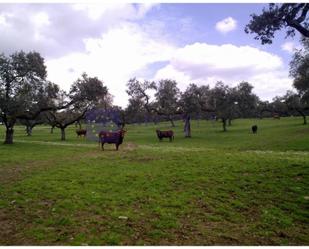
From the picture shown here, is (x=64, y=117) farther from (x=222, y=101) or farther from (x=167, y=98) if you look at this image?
(x=222, y=101)

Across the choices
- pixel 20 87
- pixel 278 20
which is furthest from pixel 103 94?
pixel 278 20

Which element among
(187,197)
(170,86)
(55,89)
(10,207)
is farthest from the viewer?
(170,86)

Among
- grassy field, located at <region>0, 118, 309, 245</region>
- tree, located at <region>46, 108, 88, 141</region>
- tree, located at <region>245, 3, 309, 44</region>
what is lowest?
grassy field, located at <region>0, 118, 309, 245</region>

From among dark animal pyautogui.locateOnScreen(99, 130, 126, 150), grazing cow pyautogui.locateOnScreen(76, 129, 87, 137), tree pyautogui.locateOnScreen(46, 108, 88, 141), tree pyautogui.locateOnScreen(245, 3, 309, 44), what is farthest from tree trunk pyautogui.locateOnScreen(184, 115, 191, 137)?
tree pyautogui.locateOnScreen(245, 3, 309, 44)

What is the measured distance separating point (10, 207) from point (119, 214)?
3721 mm

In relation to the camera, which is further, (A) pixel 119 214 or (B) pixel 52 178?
(B) pixel 52 178

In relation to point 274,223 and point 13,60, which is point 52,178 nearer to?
point 274,223

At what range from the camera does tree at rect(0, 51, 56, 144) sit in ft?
104

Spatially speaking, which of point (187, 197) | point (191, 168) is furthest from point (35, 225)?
point (191, 168)

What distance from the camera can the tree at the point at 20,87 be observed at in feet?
104

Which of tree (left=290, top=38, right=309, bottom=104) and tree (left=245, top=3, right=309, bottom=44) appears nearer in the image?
tree (left=245, top=3, right=309, bottom=44)

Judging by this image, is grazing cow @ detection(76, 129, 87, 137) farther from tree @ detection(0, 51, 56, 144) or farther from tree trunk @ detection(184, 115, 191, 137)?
tree trunk @ detection(184, 115, 191, 137)

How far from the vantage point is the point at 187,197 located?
9648 mm

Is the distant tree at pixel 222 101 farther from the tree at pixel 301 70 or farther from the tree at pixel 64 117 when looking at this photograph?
the tree at pixel 64 117
